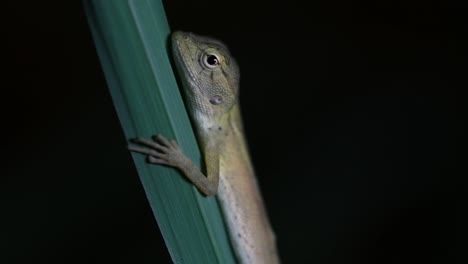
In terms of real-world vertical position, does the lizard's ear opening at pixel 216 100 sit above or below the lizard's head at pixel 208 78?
below

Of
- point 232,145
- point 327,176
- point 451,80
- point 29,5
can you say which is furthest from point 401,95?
point 29,5

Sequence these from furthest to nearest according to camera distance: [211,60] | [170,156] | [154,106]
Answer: [211,60], [170,156], [154,106]

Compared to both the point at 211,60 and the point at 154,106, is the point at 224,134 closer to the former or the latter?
the point at 211,60

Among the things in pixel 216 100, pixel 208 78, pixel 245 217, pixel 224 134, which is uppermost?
pixel 208 78

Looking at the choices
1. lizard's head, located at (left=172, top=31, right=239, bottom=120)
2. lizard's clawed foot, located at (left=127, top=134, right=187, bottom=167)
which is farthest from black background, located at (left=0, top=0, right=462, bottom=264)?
lizard's clawed foot, located at (left=127, top=134, right=187, bottom=167)

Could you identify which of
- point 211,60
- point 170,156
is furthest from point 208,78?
point 170,156

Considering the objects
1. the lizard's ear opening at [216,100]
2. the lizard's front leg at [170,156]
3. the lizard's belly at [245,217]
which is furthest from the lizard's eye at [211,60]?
the lizard's front leg at [170,156]

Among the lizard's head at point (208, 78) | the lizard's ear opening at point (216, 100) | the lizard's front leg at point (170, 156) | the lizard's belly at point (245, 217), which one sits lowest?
the lizard's belly at point (245, 217)

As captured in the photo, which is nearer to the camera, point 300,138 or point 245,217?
point 245,217

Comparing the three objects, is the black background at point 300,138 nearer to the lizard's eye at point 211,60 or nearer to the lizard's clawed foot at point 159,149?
the lizard's eye at point 211,60
